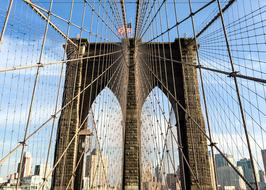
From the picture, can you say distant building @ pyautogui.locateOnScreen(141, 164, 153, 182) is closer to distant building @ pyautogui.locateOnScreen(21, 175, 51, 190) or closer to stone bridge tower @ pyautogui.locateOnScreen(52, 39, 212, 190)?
stone bridge tower @ pyautogui.locateOnScreen(52, 39, 212, 190)

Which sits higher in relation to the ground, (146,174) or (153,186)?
(146,174)

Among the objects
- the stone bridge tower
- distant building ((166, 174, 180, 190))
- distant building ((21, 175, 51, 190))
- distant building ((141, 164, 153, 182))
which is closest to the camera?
distant building ((166, 174, 180, 190))

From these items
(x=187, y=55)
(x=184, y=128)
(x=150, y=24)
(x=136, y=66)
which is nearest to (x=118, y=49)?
(x=136, y=66)

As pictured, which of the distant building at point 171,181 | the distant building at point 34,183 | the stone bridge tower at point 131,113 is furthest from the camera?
the stone bridge tower at point 131,113

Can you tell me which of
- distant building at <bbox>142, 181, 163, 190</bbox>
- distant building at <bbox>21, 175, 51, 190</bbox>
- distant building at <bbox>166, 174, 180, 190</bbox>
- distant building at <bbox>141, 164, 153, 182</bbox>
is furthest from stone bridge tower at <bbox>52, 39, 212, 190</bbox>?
distant building at <bbox>166, 174, 180, 190</bbox>

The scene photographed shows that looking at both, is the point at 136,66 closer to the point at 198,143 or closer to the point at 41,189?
the point at 198,143

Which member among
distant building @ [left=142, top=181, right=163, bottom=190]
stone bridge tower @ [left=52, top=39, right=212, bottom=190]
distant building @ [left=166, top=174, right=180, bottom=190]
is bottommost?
distant building @ [left=142, top=181, right=163, bottom=190]

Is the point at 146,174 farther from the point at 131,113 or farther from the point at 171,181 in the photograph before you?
the point at 131,113

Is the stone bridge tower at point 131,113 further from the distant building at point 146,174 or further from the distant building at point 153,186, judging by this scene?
the distant building at point 146,174

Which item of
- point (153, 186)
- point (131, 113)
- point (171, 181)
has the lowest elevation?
point (153, 186)

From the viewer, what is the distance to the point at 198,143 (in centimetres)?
1018

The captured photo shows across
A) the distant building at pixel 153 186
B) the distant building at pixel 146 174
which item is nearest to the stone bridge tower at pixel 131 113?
the distant building at pixel 153 186

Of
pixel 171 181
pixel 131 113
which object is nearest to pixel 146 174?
pixel 171 181

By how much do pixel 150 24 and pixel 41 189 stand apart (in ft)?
23.4
